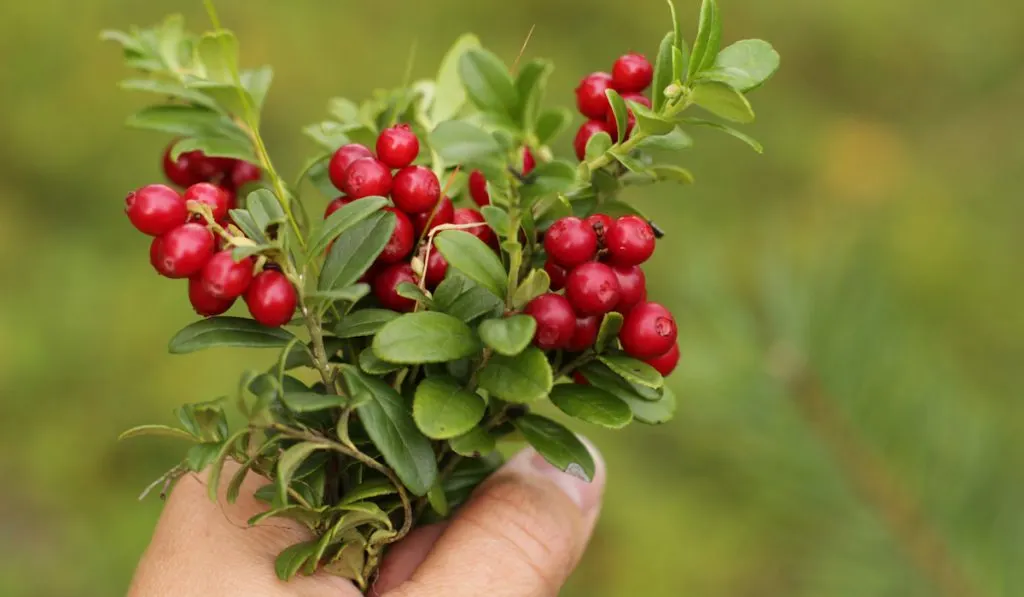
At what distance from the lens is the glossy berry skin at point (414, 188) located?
112 centimetres

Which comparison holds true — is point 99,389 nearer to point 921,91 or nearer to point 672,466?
point 672,466

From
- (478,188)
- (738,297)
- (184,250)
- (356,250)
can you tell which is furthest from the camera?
(738,297)

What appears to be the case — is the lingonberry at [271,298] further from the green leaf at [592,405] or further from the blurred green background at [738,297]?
the blurred green background at [738,297]

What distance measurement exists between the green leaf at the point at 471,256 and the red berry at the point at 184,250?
229mm

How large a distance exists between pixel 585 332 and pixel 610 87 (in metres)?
0.29

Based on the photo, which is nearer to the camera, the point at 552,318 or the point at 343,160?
the point at 552,318

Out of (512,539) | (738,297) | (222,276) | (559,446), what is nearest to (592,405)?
(559,446)

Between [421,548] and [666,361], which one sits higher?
[666,361]

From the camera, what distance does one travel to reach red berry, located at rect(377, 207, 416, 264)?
1.14 m

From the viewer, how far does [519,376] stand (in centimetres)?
104

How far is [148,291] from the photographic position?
3.25m

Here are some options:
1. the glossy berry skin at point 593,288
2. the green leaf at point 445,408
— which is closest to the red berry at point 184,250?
the green leaf at point 445,408

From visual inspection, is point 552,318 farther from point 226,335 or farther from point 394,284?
point 226,335

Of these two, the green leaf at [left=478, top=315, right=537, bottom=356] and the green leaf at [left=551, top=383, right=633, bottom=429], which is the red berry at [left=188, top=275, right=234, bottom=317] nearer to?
the green leaf at [left=478, top=315, right=537, bottom=356]
